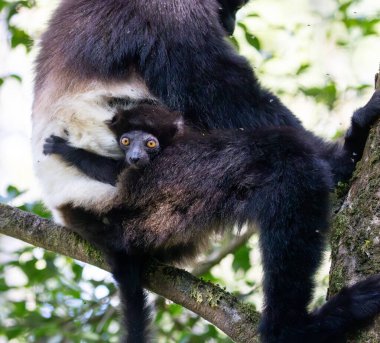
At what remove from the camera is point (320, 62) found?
9.59 metres

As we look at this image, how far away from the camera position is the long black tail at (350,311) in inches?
134

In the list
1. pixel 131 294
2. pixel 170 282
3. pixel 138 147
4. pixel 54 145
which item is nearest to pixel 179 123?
pixel 138 147

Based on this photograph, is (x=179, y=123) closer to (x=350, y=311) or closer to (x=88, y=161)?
(x=88, y=161)

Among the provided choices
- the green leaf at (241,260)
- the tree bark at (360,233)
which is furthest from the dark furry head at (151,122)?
the green leaf at (241,260)

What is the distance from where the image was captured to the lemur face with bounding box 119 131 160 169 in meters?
4.05

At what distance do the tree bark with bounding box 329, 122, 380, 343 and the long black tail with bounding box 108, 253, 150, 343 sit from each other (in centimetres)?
119

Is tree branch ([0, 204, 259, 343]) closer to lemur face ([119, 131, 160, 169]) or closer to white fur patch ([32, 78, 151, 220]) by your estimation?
white fur patch ([32, 78, 151, 220])

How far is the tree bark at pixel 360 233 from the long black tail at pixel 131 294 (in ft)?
3.92

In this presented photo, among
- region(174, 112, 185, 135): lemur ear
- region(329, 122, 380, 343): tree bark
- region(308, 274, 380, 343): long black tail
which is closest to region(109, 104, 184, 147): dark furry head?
region(174, 112, 185, 135): lemur ear

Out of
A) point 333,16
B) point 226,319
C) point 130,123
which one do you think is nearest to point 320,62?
point 333,16

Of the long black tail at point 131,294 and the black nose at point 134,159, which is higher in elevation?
the black nose at point 134,159

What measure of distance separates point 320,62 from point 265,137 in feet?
19.3

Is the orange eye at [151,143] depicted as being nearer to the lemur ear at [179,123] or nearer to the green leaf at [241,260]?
the lemur ear at [179,123]

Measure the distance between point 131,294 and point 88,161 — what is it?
33.1 inches
